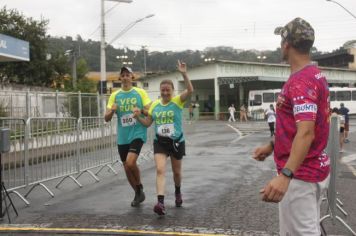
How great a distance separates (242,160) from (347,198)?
6.09m

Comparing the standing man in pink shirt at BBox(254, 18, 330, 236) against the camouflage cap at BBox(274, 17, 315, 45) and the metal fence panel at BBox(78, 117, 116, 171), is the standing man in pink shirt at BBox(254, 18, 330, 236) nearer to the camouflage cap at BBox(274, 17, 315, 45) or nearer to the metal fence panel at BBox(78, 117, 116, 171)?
the camouflage cap at BBox(274, 17, 315, 45)

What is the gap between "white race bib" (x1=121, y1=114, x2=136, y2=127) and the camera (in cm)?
775

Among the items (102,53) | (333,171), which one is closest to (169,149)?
(333,171)

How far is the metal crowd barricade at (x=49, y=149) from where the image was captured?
8719 mm

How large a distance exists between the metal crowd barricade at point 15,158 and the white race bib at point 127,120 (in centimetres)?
184

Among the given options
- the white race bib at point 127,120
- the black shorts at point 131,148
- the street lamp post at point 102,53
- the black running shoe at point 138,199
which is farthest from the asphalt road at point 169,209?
the street lamp post at point 102,53

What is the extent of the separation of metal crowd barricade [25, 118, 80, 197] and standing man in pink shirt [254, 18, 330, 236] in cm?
599

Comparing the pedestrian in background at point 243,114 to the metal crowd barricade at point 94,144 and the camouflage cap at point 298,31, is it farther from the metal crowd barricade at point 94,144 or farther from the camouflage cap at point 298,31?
the camouflage cap at point 298,31

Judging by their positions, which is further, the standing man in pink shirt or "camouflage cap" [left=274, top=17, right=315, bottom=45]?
"camouflage cap" [left=274, top=17, right=315, bottom=45]

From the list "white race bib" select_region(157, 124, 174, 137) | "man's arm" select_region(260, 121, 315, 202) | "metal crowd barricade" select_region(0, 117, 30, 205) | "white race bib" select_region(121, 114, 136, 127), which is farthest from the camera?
"metal crowd barricade" select_region(0, 117, 30, 205)

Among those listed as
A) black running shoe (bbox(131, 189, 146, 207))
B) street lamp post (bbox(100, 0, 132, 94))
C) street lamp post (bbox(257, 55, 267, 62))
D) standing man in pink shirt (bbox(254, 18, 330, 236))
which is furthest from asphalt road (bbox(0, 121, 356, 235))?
street lamp post (bbox(257, 55, 267, 62))

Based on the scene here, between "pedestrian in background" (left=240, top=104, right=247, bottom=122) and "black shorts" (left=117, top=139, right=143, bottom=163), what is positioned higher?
"black shorts" (left=117, top=139, right=143, bottom=163)

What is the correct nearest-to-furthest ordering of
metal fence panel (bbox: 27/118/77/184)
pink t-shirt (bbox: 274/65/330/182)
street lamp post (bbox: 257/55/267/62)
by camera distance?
pink t-shirt (bbox: 274/65/330/182) → metal fence panel (bbox: 27/118/77/184) → street lamp post (bbox: 257/55/267/62)

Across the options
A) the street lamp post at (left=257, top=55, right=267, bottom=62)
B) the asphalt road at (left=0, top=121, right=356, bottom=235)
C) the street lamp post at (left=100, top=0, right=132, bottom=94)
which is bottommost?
the asphalt road at (left=0, top=121, right=356, bottom=235)
